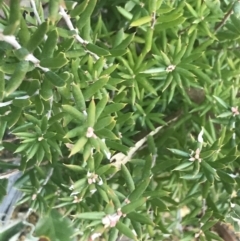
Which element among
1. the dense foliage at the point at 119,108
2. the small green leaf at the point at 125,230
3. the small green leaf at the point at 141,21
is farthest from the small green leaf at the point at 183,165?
the small green leaf at the point at 141,21

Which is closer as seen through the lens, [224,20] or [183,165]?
[183,165]

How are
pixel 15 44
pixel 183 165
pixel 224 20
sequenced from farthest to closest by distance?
pixel 224 20 < pixel 183 165 < pixel 15 44

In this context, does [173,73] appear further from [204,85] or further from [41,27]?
[41,27]

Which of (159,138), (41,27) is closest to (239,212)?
(159,138)

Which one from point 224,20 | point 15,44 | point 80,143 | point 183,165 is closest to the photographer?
point 15,44

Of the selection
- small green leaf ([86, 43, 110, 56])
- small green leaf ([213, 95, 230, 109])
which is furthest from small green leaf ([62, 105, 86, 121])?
small green leaf ([213, 95, 230, 109])

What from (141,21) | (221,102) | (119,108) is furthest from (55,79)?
(221,102)

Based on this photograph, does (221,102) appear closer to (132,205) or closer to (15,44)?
(132,205)

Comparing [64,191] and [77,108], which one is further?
[64,191]

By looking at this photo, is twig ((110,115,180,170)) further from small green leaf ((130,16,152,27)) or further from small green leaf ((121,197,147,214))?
small green leaf ((130,16,152,27))
